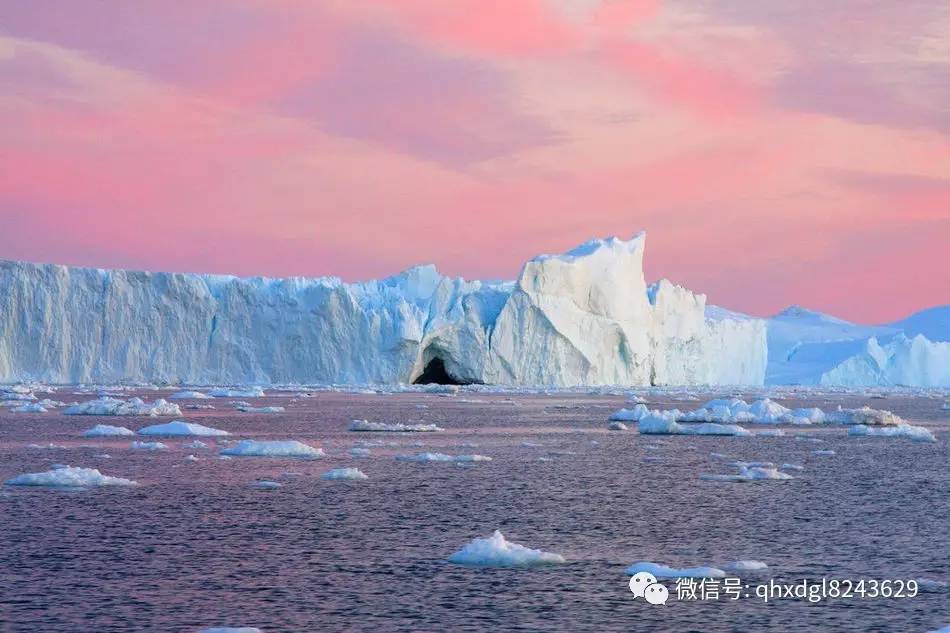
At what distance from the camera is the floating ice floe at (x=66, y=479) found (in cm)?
1434

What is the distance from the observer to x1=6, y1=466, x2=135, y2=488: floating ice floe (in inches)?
565

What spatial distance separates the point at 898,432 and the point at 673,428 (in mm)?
4744

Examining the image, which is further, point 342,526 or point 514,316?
point 514,316

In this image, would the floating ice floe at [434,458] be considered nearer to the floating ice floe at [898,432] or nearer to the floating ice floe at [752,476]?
the floating ice floe at [752,476]

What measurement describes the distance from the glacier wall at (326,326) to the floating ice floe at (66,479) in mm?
34998

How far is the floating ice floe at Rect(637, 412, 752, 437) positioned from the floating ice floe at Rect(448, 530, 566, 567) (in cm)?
1684

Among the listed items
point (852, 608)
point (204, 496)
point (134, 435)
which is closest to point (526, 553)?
point (852, 608)

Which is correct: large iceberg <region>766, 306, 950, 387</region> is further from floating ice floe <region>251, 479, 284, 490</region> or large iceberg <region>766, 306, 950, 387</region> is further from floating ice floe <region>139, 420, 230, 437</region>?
floating ice floe <region>251, 479, 284, 490</region>

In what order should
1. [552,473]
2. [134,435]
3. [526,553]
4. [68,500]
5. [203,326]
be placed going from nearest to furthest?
[526,553]
[68,500]
[552,473]
[134,435]
[203,326]

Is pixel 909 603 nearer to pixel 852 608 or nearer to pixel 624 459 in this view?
pixel 852 608

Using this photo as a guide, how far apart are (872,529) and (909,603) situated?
3.72 meters

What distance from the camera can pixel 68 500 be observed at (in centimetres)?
1328

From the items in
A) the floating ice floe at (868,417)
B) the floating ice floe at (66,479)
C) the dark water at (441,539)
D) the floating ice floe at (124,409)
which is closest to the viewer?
the dark water at (441,539)

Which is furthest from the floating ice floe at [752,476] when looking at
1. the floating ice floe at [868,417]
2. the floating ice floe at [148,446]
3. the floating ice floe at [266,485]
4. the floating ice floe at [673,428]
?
the floating ice floe at [868,417]
